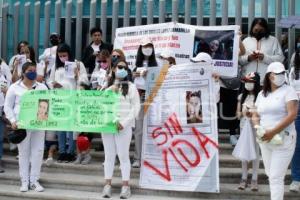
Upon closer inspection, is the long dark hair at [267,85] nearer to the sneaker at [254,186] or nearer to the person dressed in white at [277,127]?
the person dressed in white at [277,127]

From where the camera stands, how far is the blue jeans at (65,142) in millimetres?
8266

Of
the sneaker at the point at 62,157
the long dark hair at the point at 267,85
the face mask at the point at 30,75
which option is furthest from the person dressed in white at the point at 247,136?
the face mask at the point at 30,75

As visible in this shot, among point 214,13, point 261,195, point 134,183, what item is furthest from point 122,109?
point 214,13

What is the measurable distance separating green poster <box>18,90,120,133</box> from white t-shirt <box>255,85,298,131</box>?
6.52ft

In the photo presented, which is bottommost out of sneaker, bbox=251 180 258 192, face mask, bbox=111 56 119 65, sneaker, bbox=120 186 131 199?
sneaker, bbox=120 186 131 199

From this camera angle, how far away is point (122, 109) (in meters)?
7.11

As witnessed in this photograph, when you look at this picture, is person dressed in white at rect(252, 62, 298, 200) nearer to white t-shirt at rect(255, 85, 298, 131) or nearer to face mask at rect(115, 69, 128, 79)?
white t-shirt at rect(255, 85, 298, 131)

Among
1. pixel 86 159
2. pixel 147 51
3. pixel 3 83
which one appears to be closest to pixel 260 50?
pixel 147 51

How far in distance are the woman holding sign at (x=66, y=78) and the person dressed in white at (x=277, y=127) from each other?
3198 millimetres

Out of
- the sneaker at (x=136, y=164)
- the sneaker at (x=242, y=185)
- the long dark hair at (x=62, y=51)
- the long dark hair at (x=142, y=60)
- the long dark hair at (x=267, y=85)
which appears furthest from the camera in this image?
the long dark hair at (x=62, y=51)

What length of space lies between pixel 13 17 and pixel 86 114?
439 cm

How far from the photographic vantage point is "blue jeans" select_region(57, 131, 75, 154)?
27.1 ft

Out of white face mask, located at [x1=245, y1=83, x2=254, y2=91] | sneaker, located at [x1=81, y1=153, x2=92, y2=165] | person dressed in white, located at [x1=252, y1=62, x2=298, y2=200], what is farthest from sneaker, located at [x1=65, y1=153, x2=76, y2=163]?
person dressed in white, located at [x1=252, y1=62, x2=298, y2=200]

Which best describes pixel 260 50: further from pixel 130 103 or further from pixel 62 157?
pixel 62 157
